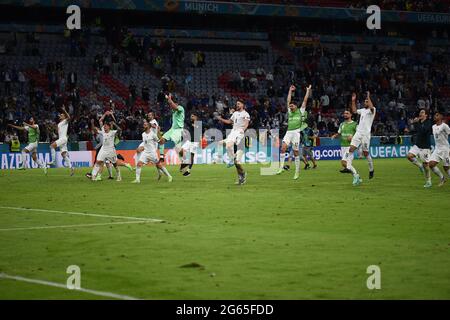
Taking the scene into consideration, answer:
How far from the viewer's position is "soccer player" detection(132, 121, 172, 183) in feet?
97.7

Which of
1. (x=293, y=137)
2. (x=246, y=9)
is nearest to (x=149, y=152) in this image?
(x=293, y=137)

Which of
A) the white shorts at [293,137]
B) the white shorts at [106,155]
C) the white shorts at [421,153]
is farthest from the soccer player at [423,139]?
the white shorts at [106,155]

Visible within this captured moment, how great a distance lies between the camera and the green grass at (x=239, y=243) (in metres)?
10.6

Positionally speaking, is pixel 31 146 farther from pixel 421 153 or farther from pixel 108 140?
pixel 421 153

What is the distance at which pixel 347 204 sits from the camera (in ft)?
68.6

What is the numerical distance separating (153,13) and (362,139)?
36.7m

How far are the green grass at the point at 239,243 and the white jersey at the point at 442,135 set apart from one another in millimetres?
1994

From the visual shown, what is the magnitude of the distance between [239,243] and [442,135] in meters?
14.6

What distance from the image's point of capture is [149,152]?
29922 mm

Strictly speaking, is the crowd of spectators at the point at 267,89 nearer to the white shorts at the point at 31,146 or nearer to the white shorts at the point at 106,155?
the white shorts at the point at 31,146

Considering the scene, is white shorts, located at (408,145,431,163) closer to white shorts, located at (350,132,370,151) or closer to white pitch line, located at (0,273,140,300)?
white shorts, located at (350,132,370,151)
